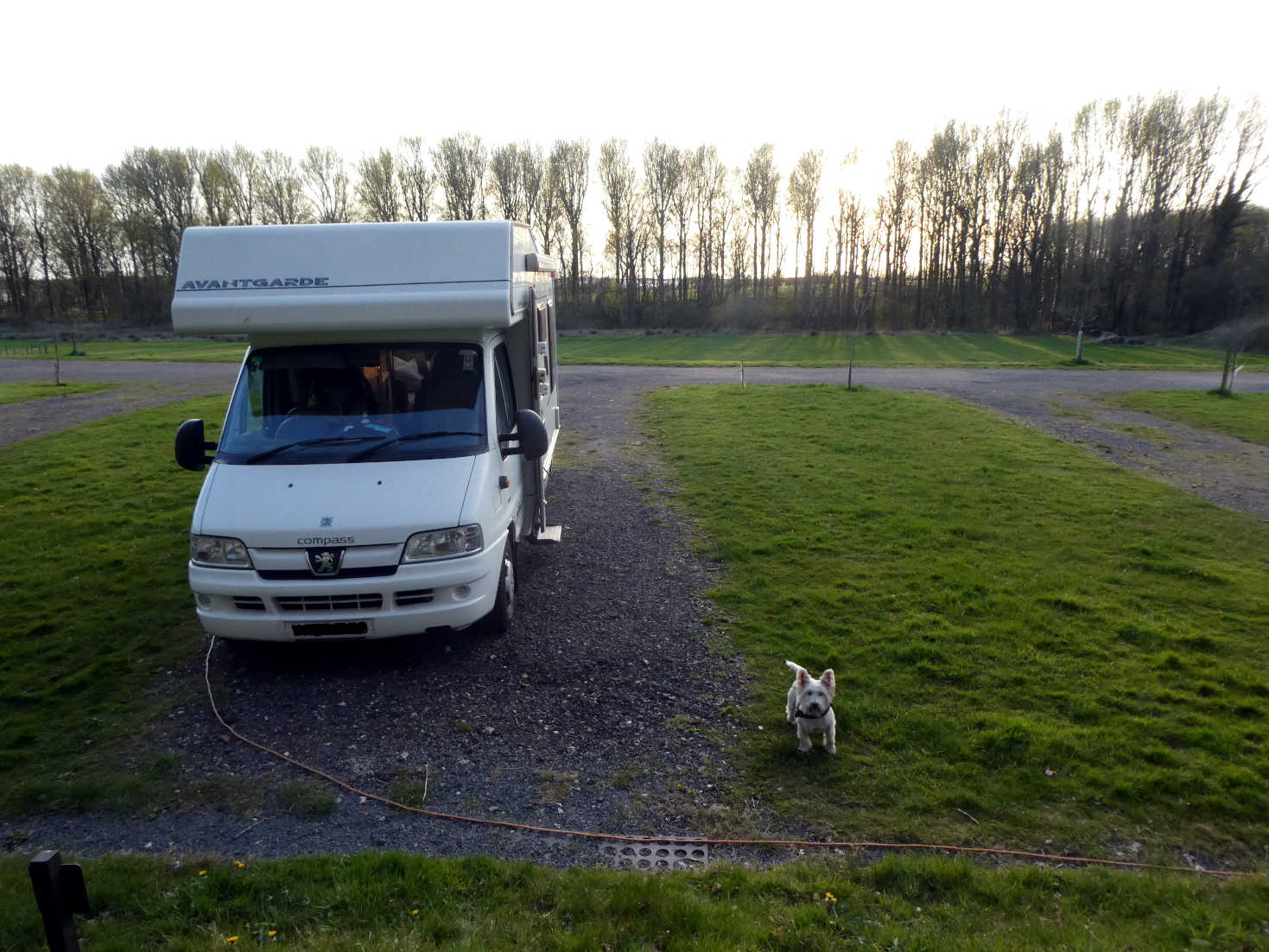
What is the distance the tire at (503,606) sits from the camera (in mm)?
6301

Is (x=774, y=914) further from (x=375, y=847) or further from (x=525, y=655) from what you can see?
(x=525, y=655)

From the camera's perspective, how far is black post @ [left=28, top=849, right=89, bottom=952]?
6.97ft

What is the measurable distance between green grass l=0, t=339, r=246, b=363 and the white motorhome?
28996 mm

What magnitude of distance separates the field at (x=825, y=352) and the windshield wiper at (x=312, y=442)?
25.4m

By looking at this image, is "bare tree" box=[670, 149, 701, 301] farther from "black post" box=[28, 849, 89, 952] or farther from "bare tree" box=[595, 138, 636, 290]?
"black post" box=[28, 849, 89, 952]

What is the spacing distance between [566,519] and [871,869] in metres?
6.74

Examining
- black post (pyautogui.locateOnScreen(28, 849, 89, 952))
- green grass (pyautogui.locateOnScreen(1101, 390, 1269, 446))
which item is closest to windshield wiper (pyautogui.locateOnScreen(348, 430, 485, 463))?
black post (pyautogui.locateOnScreen(28, 849, 89, 952))

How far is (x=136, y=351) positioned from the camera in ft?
125

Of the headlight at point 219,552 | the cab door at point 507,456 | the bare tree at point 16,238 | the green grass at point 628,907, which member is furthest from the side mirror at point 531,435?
the bare tree at point 16,238

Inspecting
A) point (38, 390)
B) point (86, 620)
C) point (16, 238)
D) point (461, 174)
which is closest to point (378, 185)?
point (461, 174)

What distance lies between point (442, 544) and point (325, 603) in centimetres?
86

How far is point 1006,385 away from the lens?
2322cm

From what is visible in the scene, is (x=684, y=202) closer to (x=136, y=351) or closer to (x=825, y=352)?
(x=825, y=352)

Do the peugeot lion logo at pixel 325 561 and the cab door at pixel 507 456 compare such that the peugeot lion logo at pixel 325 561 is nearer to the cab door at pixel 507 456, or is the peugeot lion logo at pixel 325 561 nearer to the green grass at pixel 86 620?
the cab door at pixel 507 456
